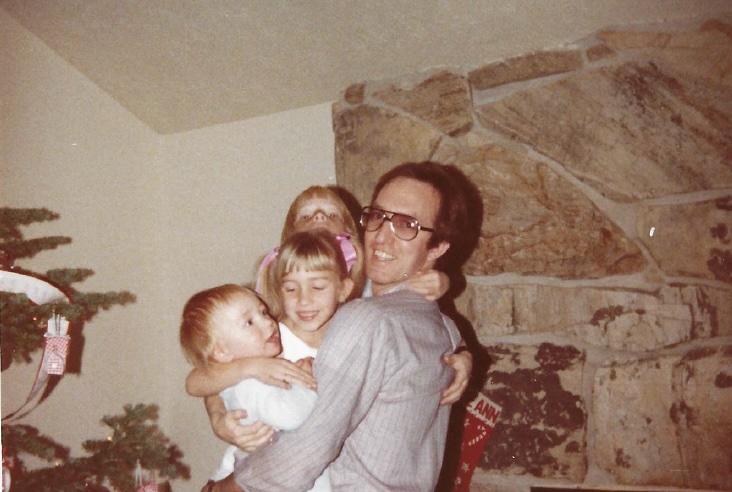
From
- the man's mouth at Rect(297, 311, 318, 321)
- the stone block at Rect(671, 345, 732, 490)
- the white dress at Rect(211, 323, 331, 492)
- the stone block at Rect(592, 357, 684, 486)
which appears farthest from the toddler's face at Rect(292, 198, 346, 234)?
the stone block at Rect(671, 345, 732, 490)

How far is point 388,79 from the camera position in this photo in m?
2.48

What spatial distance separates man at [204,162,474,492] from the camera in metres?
1.15

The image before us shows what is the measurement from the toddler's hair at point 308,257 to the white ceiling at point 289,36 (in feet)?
3.20

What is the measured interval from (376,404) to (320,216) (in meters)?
0.87

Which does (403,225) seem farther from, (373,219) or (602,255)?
(602,255)

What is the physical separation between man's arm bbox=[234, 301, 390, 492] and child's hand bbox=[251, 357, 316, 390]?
7 centimetres

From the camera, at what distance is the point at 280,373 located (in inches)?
49.6

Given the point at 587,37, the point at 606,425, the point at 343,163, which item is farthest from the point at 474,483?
the point at 587,37

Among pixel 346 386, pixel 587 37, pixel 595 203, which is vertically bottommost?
pixel 346 386

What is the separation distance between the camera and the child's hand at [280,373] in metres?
1.25

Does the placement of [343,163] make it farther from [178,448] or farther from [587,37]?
[178,448]

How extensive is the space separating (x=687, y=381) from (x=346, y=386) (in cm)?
152

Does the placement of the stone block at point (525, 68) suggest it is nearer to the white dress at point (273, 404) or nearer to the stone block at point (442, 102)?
the stone block at point (442, 102)

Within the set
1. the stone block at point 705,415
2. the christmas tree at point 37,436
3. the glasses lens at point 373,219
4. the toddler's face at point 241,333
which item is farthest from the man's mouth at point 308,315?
the stone block at point 705,415
